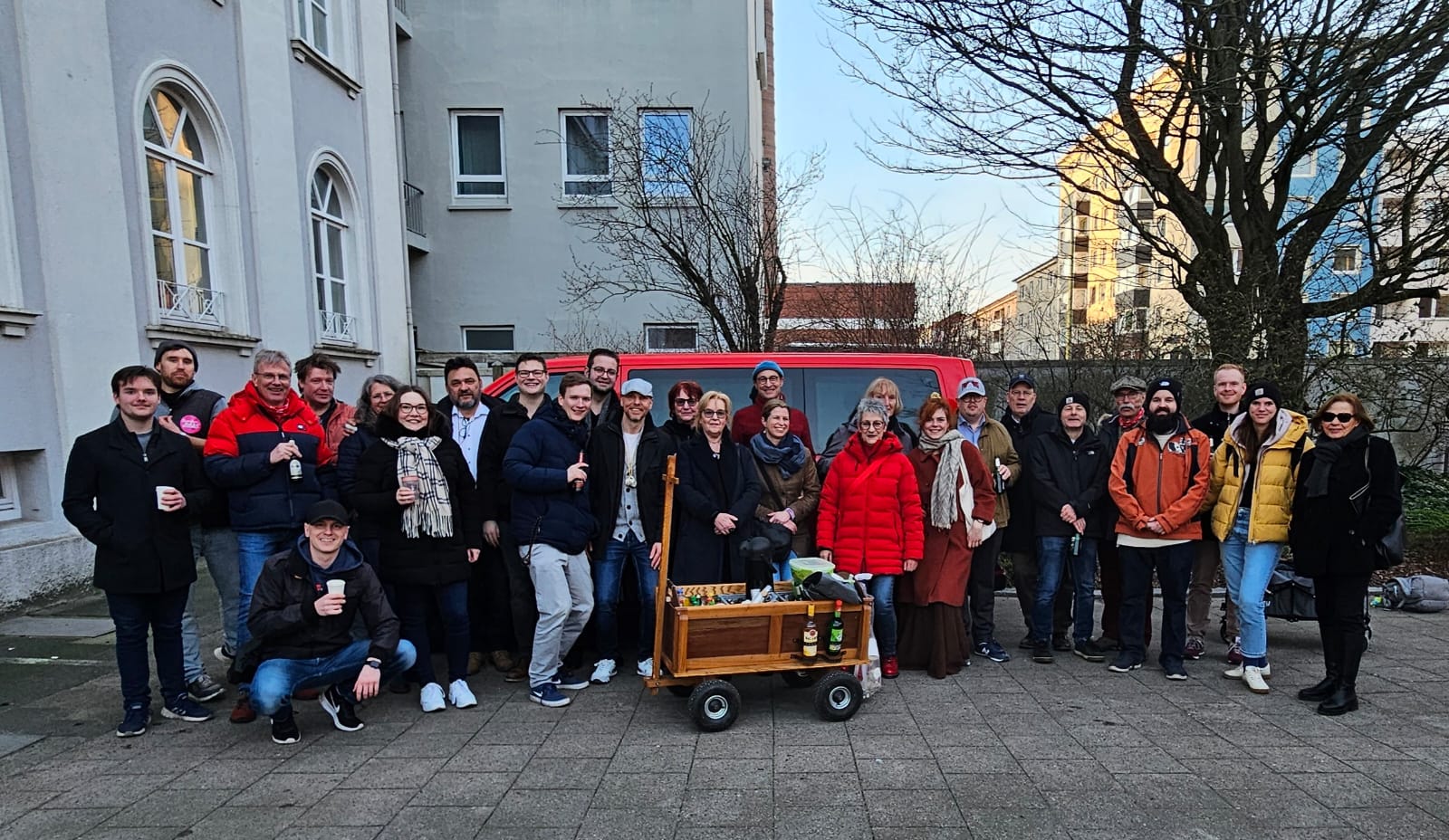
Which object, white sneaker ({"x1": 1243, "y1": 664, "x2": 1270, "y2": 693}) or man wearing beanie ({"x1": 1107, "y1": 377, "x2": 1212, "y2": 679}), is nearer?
white sneaker ({"x1": 1243, "y1": 664, "x2": 1270, "y2": 693})

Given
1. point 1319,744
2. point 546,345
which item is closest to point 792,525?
point 1319,744

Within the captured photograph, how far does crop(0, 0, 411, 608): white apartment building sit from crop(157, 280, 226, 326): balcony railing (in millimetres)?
22

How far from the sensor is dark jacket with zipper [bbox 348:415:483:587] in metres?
3.87

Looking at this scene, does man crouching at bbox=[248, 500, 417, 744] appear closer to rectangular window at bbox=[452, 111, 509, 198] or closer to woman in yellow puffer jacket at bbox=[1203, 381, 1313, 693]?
woman in yellow puffer jacket at bbox=[1203, 381, 1313, 693]

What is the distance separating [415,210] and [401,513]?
11.1 meters

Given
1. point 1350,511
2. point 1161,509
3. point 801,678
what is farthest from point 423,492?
point 1350,511

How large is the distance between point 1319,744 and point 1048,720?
49.2 inches

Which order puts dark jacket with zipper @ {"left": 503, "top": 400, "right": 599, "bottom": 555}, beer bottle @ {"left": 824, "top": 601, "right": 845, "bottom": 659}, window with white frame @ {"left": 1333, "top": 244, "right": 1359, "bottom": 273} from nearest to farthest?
beer bottle @ {"left": 824, "top": 601, "right": 845, "bottom": 659}
dark jacket with zipper @ {"left": 503, "top": 400, "right": 599, "bottom": 555}
window with white frame @ {"left": 1333, "top": 244, "right": 1359, "bottom": 273}

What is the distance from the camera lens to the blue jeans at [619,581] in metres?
4.32

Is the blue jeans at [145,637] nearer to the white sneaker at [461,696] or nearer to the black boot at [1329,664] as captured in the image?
the white sneaker at [461,696]

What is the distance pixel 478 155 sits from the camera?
1362cm

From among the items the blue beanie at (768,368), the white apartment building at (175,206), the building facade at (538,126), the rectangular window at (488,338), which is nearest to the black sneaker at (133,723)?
the white apartment building at (175,206)

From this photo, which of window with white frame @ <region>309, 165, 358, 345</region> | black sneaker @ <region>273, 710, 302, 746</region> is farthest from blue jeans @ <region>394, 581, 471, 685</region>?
window with white frame @ <region>309, 165, 358, 345</region>

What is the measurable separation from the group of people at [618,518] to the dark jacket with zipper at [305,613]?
0.04 ft
